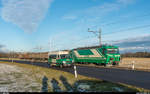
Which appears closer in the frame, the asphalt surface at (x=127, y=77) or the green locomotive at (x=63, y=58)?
the asphalt surface at (x=127, y=77)

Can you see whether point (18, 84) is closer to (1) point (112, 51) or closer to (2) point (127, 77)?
(2) point (127, 77)

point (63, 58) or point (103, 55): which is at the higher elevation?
point (103, 55)

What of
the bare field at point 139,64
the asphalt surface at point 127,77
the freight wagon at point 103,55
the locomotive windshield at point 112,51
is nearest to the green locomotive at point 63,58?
the freight wagon at point 103,55

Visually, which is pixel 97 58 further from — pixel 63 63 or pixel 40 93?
pixel 40 93

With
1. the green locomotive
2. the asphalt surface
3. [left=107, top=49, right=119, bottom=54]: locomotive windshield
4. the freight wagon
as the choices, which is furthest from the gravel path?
[left=107, top=49, right=119, bottom=54]: locomotive windshield

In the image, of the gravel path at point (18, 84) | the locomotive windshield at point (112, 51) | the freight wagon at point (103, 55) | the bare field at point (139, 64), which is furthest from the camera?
the locomotive windshield at point (112, 51)

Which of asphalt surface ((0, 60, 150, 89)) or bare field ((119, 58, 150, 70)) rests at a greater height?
asphalt surface ((0, 60, 150, 89))

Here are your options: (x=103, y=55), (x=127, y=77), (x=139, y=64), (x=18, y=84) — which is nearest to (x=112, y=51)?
(x=103, y=55)

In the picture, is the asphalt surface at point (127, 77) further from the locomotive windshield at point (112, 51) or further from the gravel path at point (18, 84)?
the locomotive windshield at point (112, 51)

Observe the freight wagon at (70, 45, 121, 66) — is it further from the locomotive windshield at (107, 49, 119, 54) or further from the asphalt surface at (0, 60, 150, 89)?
the asphalt surface at (0, 60, 150, 89)

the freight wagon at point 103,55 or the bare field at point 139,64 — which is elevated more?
the freight wagon at point 103,55

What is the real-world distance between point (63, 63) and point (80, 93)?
16.5 m

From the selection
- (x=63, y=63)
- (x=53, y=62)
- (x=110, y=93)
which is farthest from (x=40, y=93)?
(x=53, y=62)

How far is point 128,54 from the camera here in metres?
76.9
